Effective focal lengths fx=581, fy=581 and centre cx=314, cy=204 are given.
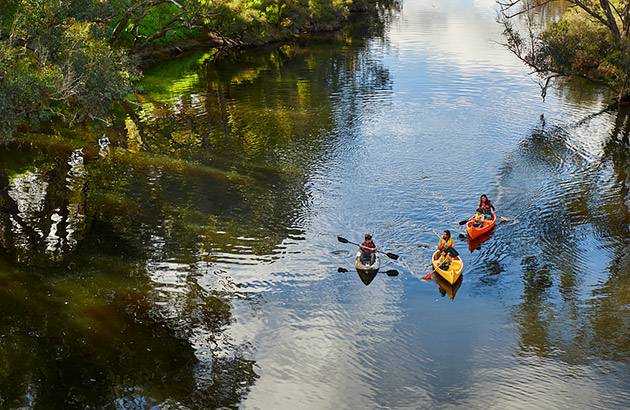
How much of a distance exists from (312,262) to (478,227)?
7.42 m

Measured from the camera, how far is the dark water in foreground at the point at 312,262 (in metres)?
17.1

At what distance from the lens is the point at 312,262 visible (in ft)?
76.7

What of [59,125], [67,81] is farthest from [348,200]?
[59,125]

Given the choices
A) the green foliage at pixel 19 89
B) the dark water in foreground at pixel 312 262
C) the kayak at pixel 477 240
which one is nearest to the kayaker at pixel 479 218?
the kayak at pixel 477 240

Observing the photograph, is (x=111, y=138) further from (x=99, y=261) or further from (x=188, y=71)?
Result: (x=188, y=71)

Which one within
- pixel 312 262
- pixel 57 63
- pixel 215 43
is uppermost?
pixel 57 63

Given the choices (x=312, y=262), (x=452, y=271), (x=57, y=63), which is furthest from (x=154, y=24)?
(x=452, y=271)

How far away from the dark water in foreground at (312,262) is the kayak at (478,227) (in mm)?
527

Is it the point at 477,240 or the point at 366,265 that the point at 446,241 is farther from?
the point at 366,265

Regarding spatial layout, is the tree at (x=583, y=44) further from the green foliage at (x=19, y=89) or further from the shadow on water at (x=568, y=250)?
the green foliage at (x=19, y=89)

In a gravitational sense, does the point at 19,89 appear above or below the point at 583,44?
below

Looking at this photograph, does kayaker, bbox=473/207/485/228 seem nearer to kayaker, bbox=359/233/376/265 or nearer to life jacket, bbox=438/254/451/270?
life jacket, bbox=438/254/451/270

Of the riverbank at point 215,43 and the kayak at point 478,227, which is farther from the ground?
the riverbank at point 215,43

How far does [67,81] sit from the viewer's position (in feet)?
82.5
